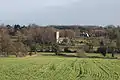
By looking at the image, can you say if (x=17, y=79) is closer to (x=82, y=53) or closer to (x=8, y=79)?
(x=8, y=79)

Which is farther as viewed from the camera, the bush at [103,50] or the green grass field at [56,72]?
the bush at [103,50]

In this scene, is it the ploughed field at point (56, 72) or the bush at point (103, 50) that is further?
the bush at point (103, 50)

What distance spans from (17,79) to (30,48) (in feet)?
206

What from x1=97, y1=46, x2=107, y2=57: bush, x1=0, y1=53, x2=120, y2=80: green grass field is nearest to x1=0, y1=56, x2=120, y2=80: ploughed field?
x1=0, y1=53, x2=120, y2=80: green grass field

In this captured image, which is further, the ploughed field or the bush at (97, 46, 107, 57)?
the bush at (97, 46, 107, 57)

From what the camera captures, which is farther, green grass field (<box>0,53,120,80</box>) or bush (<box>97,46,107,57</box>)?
bush (<box>97,46,107,57</box>)

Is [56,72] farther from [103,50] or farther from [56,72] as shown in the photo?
[103,50]

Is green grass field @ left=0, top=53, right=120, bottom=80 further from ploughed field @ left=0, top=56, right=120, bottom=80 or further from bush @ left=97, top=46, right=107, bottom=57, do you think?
bush @ left=97, top=46, right=107, bottom=57

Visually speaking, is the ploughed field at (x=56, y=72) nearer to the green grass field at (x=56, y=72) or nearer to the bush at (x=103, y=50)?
the green grass field at (x=56, y=72)

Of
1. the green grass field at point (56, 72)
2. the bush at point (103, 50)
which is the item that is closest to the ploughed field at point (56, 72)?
the green grass field at point (56, 72)

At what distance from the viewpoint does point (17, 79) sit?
2225cm

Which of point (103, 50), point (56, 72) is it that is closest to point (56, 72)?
point (56, 72)

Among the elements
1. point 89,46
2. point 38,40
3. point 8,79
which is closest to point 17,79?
point 8,79

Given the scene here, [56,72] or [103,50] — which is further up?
[56,72]
